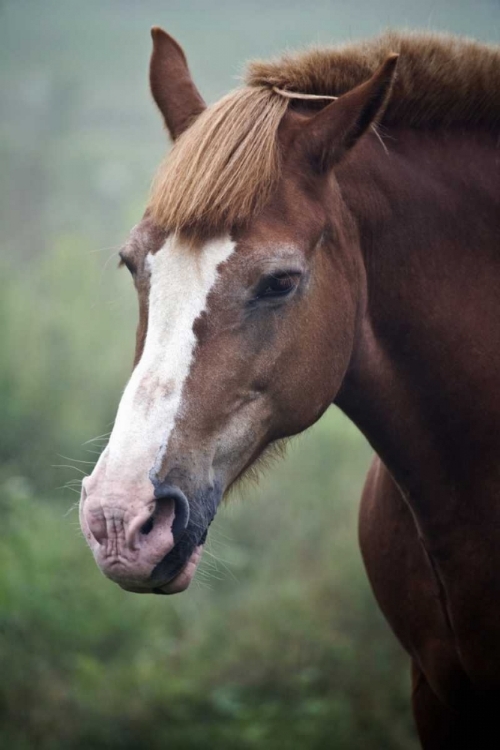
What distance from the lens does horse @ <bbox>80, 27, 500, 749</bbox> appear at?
2320 millimetres

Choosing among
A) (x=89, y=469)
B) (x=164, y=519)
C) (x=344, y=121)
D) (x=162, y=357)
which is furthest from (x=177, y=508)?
(x=89, y=469)

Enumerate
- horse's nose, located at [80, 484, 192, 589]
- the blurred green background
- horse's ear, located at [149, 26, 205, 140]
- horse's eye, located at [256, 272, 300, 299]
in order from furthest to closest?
the blurred green background < horse's ear, located at [149, 26, 205, 140] < horse's eye, located at [256, 272, 300, 299] < horse's nose, located at [80, 484, 192, 589]

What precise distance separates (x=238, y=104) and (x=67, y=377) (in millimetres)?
6235

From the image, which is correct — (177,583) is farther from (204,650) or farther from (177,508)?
(204,650)

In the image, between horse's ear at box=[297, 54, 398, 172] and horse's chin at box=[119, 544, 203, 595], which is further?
horse's ear at box=[297, 54, 398, 172]

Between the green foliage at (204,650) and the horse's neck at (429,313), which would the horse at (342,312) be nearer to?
the horse's neck at (429,313)

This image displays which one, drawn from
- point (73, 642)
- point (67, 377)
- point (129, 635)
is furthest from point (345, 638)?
point (67, 377)

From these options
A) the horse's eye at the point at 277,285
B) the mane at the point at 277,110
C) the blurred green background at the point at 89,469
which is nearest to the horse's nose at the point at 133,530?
the blurred green background at the point at 89,469

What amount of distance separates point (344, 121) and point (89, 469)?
5.77 m

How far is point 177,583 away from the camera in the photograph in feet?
7.54

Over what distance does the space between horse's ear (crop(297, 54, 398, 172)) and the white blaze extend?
1.51ft

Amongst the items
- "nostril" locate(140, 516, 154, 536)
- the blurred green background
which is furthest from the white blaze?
the blurred green background

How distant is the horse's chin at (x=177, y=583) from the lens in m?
2.24

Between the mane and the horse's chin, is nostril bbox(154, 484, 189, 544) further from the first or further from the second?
the mane
